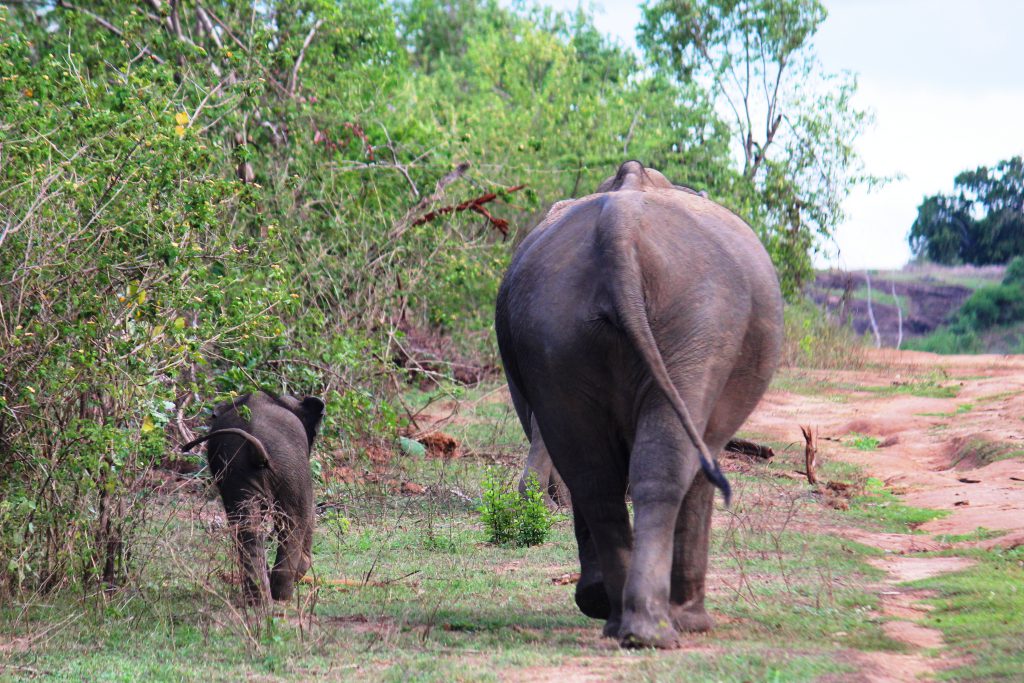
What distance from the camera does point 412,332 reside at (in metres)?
17.6

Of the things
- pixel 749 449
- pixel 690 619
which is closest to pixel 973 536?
pixel 690 619

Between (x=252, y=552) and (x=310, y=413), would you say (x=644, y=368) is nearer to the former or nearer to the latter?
(x=252, y=552)

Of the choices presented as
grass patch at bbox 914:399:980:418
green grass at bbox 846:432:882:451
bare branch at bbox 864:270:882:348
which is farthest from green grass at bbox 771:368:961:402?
bare branch at bbox 864:270:882:348

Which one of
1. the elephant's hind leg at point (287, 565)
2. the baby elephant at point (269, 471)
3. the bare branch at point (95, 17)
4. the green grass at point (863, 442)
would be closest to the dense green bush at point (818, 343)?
the green grass at point (863, 442)

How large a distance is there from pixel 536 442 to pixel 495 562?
4.14 feet

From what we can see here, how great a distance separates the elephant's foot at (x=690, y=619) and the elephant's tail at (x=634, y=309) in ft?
2.39

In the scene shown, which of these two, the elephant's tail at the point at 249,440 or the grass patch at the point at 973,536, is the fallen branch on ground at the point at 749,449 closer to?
the grass patch at the point at 973,536

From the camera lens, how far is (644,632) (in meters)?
5.01

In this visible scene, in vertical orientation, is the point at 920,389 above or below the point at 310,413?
below

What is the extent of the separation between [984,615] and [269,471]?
11.5ft

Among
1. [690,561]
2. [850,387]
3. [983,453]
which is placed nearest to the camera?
[690,561]

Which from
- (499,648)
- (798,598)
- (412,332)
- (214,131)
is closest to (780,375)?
(412,332)

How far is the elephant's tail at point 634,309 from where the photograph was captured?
497cm

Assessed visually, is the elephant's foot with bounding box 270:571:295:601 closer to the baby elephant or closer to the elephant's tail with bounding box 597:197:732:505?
the baby elephant
